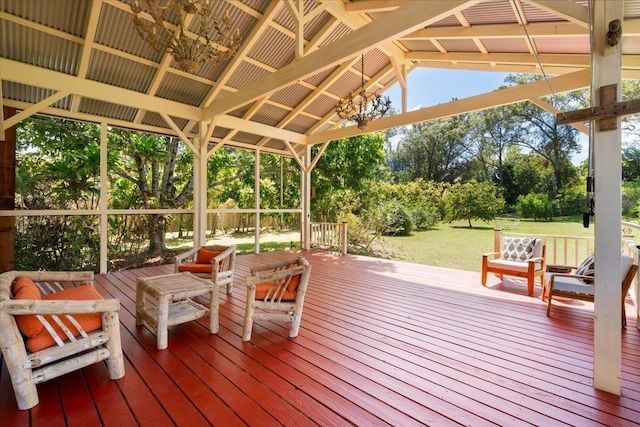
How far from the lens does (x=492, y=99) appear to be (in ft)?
16.8

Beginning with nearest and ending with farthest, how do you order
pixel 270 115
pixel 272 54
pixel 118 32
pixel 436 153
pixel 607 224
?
1. pixel 607 224
2. pixel 118 32
3. pixel 272 54
4. pixel 270 115
5. pixel 436 153

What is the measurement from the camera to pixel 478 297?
14.3 ft

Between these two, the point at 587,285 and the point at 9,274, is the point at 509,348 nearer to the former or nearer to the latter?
the point at 587,285

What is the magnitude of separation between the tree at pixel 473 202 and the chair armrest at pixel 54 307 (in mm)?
12791

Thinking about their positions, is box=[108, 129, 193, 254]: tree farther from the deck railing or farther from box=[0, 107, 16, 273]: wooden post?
the deck railing

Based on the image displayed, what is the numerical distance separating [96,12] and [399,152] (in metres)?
17.2

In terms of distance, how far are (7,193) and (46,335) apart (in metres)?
4.36

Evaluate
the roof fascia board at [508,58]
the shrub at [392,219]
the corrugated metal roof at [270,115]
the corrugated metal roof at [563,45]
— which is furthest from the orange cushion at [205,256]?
the shrub at [392,219]

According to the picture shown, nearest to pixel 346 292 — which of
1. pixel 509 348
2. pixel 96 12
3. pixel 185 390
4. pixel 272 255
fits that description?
pixel 509 348

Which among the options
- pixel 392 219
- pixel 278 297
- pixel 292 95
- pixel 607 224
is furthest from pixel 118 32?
pixel 392 219

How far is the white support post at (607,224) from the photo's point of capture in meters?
2.09

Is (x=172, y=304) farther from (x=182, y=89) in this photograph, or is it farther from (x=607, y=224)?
(x=182, y=89)

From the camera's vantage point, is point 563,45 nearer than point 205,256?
Yes

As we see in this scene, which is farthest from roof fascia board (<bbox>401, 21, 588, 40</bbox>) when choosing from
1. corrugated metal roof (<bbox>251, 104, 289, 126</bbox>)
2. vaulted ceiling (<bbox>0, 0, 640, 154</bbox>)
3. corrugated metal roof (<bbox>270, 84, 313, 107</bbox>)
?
corrugated metal roof (<bbox>251, 104, 289, 126</bbox>)
